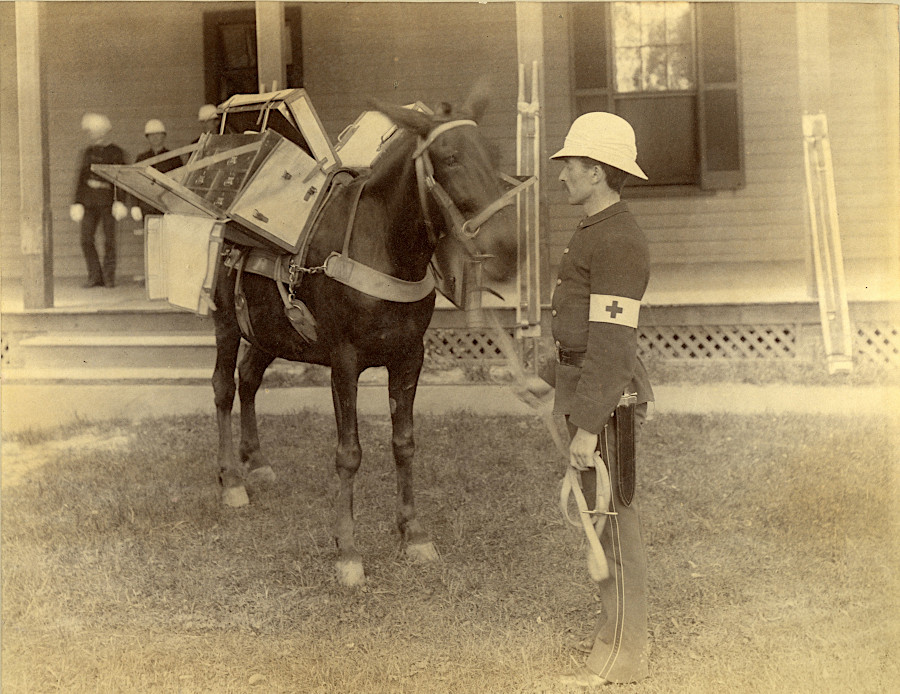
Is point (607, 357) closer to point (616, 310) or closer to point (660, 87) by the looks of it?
point (616, 310)

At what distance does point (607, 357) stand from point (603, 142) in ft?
2.57

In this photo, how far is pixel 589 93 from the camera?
8.70 m

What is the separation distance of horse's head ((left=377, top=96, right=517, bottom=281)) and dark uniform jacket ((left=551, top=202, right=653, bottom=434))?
61cm

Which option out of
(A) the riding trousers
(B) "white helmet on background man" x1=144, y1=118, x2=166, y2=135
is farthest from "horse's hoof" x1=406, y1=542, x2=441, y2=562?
(B) "white helmet on background man" x1=144, y1=118, x2=166, y2=135

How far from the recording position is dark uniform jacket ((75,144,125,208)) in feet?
28.8

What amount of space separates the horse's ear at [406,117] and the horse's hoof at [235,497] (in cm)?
286

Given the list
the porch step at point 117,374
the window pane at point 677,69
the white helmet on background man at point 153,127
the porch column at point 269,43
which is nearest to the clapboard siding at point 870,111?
the window pane at point 677,69

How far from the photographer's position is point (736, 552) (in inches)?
171

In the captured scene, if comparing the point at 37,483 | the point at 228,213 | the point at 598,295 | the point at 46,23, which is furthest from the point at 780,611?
the point at 46,23

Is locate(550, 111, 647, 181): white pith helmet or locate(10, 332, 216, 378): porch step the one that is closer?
locate(550, 111, 647, 181): white pith helmet

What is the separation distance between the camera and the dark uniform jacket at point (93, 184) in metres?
8.77

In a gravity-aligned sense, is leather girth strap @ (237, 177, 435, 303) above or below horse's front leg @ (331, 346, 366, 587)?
above

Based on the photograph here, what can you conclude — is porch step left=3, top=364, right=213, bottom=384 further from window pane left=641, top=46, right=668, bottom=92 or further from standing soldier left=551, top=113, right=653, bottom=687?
window pane left=641, top=46, right=668, bottom=92

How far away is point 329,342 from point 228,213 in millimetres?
846
